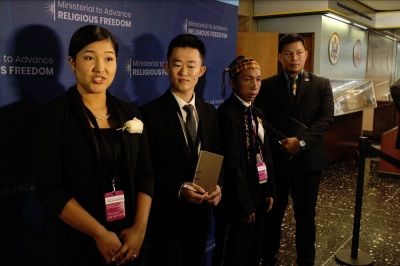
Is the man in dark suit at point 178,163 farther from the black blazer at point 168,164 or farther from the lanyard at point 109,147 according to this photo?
the lanyard at point 109,147

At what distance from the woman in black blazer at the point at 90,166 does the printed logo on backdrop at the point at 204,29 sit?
99 cm

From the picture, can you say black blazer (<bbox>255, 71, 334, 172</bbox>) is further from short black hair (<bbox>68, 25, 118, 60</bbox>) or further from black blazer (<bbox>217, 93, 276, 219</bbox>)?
short black hair (<bbox>68, 25, 118, 60</bbox>)

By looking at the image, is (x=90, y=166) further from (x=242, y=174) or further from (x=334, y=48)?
(x=334, y=48)

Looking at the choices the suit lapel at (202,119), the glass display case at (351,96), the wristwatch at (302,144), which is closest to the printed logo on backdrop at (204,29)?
the suit lapel at (202,119)

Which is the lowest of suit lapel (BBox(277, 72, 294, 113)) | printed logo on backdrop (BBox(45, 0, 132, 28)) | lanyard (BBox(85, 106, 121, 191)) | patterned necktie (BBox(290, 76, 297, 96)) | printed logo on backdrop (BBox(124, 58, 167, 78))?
lanyard (BBox(85, 106, 121, 191))

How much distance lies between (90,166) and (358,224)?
2.40 m

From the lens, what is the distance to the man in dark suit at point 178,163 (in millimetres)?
1846

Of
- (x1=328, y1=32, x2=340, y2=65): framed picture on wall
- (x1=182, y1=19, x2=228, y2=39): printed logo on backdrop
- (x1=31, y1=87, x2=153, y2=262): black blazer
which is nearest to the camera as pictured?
(x1=31, y1=87, x2=153, y2=262): black blazer

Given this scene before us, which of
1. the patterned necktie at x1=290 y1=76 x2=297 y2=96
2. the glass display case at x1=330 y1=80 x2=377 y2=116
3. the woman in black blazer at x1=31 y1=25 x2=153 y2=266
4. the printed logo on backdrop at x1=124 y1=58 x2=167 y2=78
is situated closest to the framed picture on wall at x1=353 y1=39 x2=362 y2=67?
the glass display case at x1=330 y1=80 x2=377 y2=116

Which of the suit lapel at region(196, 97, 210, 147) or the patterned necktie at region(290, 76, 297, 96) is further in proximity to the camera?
the patterned necktie at region(290, 76, 297, 96)

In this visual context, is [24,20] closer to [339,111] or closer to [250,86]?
[250,86]

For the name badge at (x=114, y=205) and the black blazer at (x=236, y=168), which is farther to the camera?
the black blazer at (x=236, y=168)

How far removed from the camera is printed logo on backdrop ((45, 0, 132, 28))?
1.75 meters

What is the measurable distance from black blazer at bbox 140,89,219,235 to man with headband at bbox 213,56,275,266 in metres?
0.32
